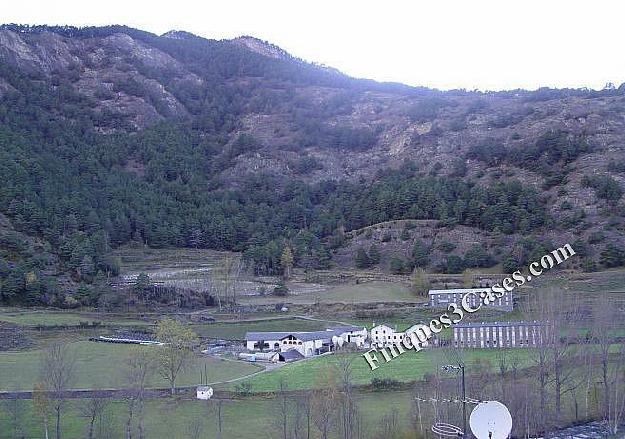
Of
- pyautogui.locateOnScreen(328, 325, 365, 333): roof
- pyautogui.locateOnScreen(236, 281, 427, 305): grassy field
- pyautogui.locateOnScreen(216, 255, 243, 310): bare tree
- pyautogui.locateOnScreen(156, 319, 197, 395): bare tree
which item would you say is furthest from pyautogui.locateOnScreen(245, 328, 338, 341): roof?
pyautogui.locateOnScreen(216, 255, 243, 310): bare tree

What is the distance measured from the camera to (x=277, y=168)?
101688 mm

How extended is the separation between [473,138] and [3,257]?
202 feet

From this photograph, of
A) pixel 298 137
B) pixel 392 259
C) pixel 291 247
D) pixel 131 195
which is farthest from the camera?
pixel 298 137

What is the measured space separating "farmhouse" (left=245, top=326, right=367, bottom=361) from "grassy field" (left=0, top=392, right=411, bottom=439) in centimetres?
1119

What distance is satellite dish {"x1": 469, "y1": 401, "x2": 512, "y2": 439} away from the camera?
13.0 metres

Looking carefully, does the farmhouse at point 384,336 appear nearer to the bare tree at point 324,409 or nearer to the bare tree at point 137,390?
the bare tree at point 137,390

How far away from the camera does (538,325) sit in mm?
27797

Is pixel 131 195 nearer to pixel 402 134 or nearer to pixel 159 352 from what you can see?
pixel 402 134

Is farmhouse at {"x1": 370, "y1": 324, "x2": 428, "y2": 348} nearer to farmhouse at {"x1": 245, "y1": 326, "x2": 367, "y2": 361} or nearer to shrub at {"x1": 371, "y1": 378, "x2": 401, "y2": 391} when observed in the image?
farmhouse at {"x1": 245, "y1": 326, "x2": 367, "y2": 361}

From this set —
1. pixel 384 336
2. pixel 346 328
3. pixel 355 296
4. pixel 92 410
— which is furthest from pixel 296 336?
pixel 92 410

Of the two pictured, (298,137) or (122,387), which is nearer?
(122,387)

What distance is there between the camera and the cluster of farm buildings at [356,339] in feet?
119

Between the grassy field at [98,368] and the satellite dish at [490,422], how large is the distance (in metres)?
19.2

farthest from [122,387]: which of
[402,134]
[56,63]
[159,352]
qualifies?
[56,63]
